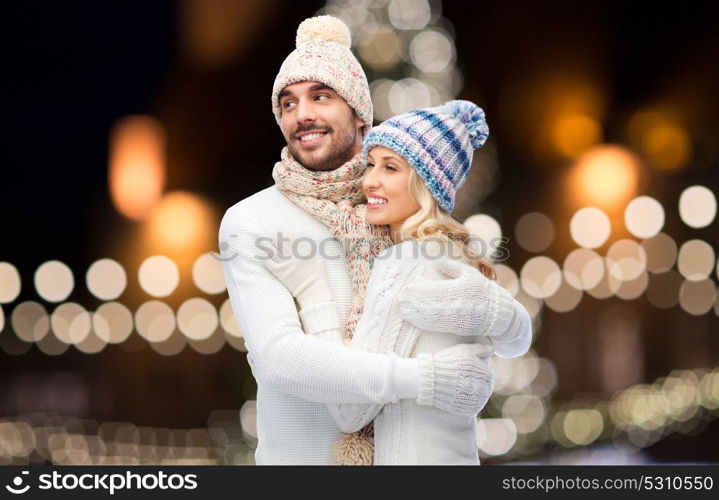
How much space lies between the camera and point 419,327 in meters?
3.40

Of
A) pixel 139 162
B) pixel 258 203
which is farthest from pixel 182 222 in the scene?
pixel 258 203

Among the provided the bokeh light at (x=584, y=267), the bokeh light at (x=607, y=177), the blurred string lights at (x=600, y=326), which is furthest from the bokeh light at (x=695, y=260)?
the bokeh light at (x=607, y=177)

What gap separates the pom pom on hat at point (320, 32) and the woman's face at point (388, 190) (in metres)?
0.60

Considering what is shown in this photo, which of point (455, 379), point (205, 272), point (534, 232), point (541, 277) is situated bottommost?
point (455, 379)

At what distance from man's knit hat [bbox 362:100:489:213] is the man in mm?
246

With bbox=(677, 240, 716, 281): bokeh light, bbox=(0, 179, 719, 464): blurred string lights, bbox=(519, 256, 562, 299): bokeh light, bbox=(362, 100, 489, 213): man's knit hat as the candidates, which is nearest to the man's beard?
bbox=(362, 100, 489, 213): man's knit hat

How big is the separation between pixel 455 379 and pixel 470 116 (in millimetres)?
991

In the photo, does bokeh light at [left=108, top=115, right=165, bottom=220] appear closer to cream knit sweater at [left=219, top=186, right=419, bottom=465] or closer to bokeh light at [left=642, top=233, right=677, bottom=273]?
bokeh light at [left=642, top=233, right=677, bottom=273]

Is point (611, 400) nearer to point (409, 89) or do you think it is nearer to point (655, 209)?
point (655, 209)

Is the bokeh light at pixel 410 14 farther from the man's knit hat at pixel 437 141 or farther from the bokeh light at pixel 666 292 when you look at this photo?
the bokeh light at pixel 666 292

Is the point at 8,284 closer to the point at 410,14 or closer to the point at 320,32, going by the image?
the point at 410,14

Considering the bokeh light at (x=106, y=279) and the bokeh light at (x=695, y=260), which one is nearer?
the bokeh light at (x=695, y=260)

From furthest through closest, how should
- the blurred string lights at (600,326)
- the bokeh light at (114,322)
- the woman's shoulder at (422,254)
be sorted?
the bokeh light at (114,322) < the blurred string lights at (600,326) < the woman's shoulder at (422,254)

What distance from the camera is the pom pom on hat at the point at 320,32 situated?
3.92m
